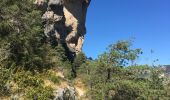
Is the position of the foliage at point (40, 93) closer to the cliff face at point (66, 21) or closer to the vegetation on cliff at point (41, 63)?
the vegetation on cliff at point (41, 63)

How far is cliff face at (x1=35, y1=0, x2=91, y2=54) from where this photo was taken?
3068 inches

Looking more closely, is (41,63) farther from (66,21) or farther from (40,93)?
(66,21)

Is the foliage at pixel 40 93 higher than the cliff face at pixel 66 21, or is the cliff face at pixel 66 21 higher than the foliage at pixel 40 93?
the cliff face at pixel 66 21

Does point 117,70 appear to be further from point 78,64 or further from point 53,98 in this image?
point 78,64

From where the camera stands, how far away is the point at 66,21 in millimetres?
93625

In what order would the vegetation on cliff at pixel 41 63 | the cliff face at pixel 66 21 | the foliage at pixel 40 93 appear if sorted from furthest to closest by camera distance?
1. the cliff face at pixel 66 21
2. the vegetation on cliff at pixel 41 63
3. the foliage at pixel 40 93

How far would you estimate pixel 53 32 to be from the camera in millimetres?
79500

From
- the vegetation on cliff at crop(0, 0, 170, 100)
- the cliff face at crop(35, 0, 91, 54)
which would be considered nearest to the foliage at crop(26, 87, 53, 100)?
the vegetation on cliff at crop(0, 0, 170, 100)

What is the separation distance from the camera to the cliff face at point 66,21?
77938mm

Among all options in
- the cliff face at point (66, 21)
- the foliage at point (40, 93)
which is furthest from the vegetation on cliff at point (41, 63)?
the cliff face at point (66, 21)

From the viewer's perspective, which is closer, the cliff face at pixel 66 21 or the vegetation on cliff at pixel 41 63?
the vegetation on cliff at pixel 41 63

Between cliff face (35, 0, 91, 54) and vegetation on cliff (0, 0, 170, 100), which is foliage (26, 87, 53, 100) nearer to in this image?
vegetation on cliff (0, 0, 170, 100)

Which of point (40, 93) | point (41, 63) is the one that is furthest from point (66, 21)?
point (40, 93)

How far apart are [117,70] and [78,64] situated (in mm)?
44193
